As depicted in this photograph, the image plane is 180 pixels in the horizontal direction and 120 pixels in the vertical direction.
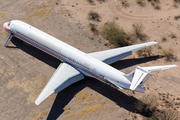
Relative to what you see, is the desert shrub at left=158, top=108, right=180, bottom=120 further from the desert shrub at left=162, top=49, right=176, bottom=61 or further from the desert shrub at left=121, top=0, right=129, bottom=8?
the desert shrub at left=121, top=0, right=129, bottom=8

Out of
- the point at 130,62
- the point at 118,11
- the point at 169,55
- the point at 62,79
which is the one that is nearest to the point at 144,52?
the point at 130,62

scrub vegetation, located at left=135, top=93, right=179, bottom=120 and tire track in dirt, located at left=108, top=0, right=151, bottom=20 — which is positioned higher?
tire track in dirt, located at left=108, top=0, right=151, bottom=20

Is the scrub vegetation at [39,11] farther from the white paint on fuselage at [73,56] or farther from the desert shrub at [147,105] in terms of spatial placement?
the desert shrub at [147,105]

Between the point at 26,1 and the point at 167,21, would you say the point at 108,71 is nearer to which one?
the point at 167,21

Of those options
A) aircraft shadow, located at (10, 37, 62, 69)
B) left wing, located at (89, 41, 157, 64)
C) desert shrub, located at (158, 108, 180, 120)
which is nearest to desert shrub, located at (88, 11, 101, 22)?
left wing, located at (89, 41, 157, 64)

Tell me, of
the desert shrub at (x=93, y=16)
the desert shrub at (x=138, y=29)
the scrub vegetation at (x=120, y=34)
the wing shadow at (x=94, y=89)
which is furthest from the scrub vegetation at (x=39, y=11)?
the desert shrub at (x=138, y=29)

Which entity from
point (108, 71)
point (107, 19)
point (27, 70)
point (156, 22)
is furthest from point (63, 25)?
point (156, 22)

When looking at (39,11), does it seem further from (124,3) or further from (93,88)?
(93,88)
